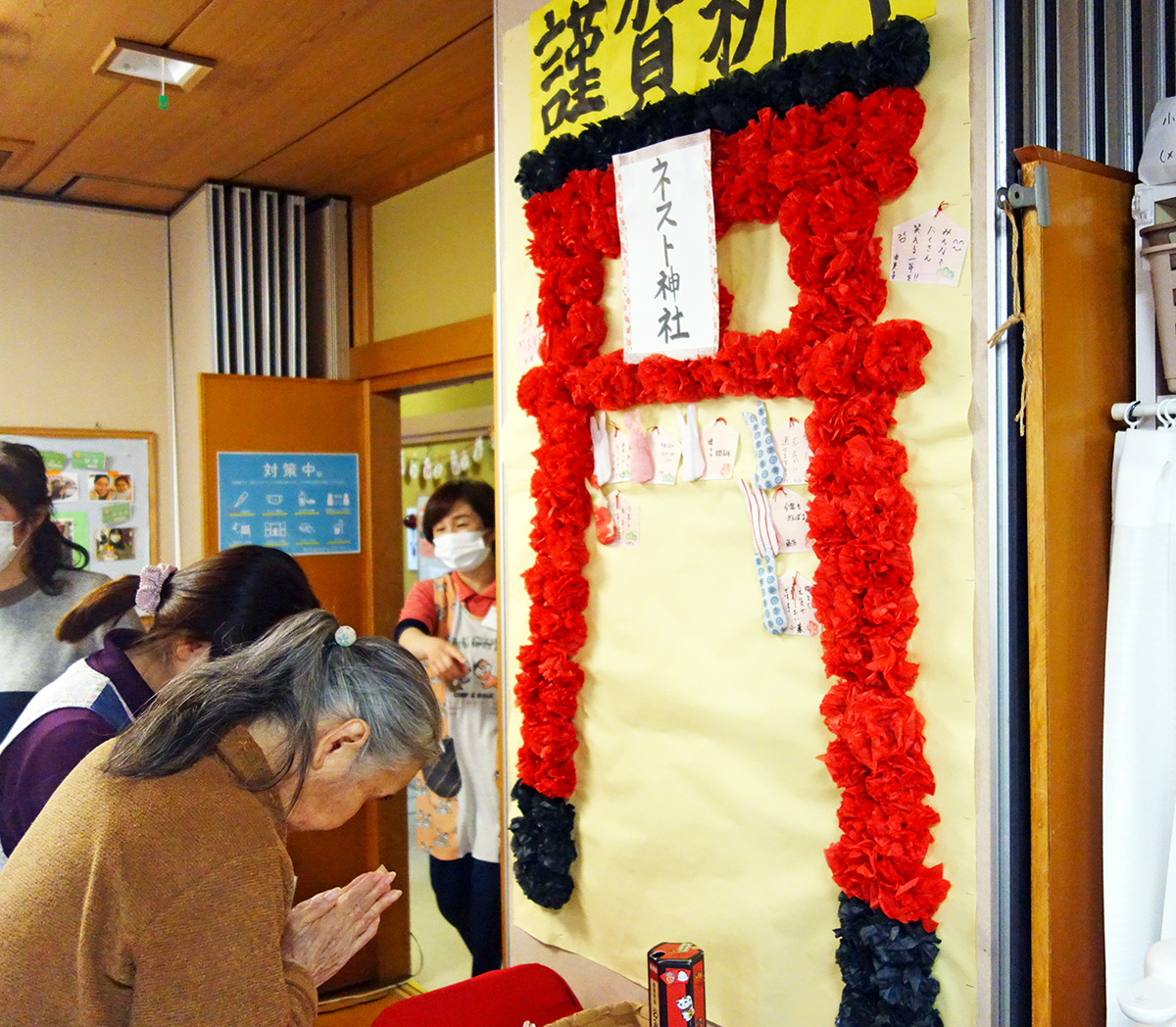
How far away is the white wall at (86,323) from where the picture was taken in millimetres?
3516

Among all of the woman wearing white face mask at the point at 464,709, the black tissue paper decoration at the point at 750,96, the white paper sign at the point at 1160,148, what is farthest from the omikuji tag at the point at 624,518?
the woman wearing white face mask at the point at 464,709

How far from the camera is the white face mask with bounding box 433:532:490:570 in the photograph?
3.14m

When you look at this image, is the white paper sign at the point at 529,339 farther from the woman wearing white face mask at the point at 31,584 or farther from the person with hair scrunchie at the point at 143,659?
the woman wearing white face mask at the point at 31,584

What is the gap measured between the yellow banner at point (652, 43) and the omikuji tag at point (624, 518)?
67 centimetres

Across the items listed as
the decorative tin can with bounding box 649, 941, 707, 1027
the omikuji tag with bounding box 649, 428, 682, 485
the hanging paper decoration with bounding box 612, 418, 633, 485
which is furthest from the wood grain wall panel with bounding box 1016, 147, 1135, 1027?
the hanging paper decoration with bounding box 612, 418, 633, 485

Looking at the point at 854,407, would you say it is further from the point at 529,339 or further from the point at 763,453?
the point at 529,339

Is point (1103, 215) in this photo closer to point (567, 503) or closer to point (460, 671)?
point (567, 503)

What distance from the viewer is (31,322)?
3535 millimetres

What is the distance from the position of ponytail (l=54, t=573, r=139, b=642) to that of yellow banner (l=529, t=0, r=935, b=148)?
1343mm

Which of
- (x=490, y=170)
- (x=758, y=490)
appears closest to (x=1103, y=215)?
(x=758, y=490)

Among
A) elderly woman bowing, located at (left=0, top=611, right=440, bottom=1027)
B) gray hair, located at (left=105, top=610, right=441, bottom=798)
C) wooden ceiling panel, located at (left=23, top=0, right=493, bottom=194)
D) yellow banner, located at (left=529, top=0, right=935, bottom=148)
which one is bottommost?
elderly woman bowing, located at (left=0, top=611, right=440, bottom=1027)

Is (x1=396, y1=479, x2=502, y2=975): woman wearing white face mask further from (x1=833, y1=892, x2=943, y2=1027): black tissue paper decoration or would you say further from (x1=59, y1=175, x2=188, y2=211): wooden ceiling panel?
(x1=833, y1=892, x2=943, y2=1027): black tissue paper decoration

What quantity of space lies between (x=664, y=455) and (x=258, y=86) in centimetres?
163

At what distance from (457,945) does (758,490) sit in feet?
9.55
